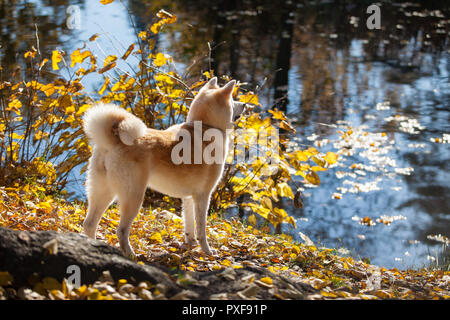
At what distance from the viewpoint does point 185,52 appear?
42.4 feet

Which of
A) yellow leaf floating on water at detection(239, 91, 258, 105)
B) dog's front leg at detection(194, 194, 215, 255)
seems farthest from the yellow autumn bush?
dog's front leg at detection(194, 194, 215, 255)

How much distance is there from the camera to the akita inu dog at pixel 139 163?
382 centimetres

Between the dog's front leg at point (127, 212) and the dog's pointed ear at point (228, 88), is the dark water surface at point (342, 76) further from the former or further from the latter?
the dog's front leg at point (127, 212)

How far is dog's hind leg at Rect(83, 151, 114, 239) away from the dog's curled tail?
213 millimetres

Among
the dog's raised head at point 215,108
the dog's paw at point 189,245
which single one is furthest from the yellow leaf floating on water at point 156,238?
the dog's raised head at point 215,108

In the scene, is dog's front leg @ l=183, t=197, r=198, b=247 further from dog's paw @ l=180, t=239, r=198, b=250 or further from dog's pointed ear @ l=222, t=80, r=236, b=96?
dog's pointed ear @ l=222, t=80, r=236, b=96

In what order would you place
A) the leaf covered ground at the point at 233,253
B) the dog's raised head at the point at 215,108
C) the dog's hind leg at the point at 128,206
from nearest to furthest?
the dog's hind leg at the point at 128,206, the leaf covered ground at the point at 233,253, the dog's raised head at the point at 215,108

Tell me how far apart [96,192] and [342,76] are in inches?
404

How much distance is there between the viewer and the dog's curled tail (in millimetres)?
3777

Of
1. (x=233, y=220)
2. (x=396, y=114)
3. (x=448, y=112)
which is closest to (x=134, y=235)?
(x=233, y=220)

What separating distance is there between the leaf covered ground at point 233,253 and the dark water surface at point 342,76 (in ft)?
5.30

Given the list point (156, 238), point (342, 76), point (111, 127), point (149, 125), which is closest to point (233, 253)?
point (156, 238)

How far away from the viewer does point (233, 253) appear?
4781mm

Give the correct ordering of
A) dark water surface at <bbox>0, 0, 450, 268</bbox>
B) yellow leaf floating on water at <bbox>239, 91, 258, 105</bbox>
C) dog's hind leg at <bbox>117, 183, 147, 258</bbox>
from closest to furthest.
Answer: dog's hind leg at <bbox>117, 183, 147, 258</bbox>
yellow leaf floating on water at <bbox>239, 91, 258, 105</bbox>
dark water surface at <bbox>0, 0, 450, 268</bbox>
